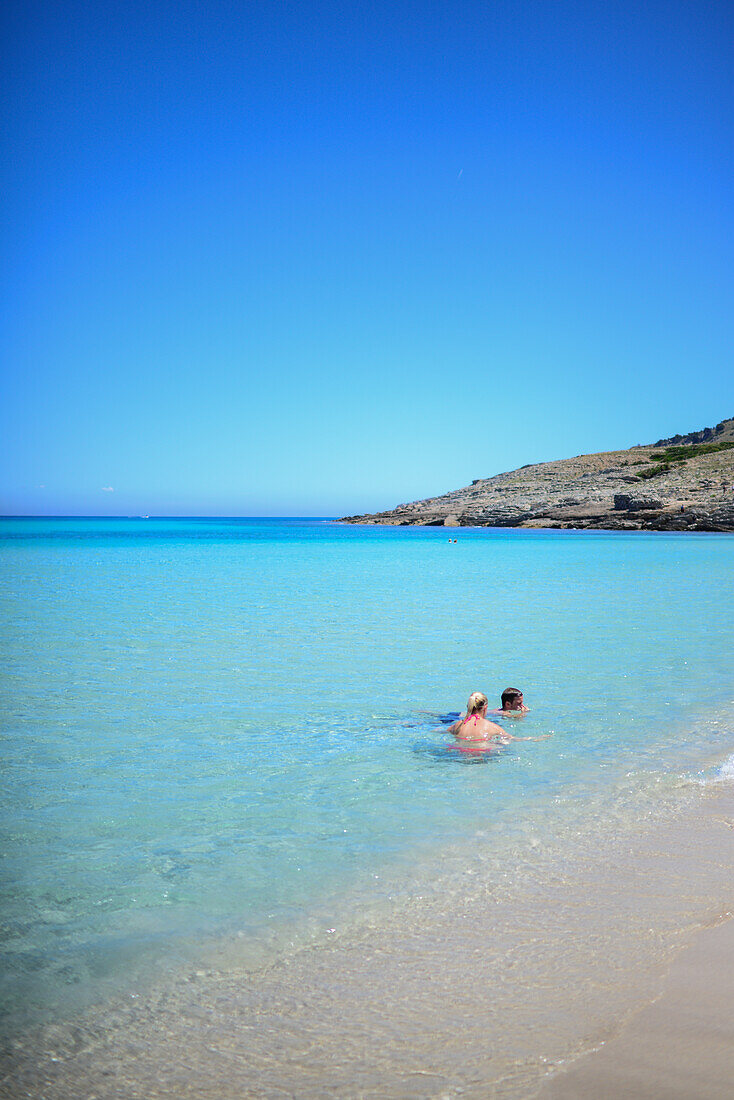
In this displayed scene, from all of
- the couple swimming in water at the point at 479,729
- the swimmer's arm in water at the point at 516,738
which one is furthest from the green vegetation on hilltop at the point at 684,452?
the couple swimming in water at the point at 479,729

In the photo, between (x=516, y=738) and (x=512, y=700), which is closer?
(x=516, y=738)

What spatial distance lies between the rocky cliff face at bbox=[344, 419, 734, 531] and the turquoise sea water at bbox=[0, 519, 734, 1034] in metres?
63.3

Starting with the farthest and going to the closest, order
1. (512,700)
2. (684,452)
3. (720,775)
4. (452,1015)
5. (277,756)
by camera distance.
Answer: (684,452) < (512,700) < (277,756) < (720,775) < (452,1015)

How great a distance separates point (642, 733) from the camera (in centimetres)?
858

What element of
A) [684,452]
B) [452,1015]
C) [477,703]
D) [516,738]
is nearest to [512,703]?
[516,738]

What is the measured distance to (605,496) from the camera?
302 feet

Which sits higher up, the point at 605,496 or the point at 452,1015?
the point at 605,496

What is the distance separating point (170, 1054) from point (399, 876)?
6.60ft

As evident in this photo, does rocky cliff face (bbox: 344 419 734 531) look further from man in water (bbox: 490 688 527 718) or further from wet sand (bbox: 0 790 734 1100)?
wet sand (bbox: 0 790 734 1100)

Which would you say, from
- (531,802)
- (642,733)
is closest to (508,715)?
(642,733)

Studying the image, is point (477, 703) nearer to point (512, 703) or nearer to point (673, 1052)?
point (512, 703)

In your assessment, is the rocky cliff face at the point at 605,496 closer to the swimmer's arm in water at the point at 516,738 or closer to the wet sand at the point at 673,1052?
the swimmer's arm in water at the point at 516,738

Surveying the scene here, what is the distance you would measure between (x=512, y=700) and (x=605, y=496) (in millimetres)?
88205

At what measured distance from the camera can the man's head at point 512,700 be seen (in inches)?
364
